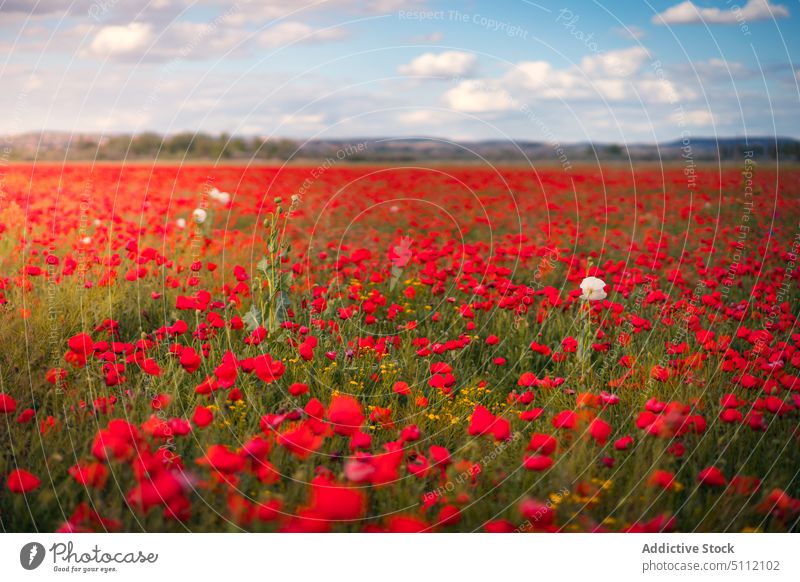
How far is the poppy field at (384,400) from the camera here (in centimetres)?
221

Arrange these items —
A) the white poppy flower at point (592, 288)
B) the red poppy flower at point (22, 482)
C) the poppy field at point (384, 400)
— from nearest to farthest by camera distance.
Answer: the red poppy flower at point (22, 482) < the poppy field at point (384, 400) < the white poppy flower at point (592, 288)

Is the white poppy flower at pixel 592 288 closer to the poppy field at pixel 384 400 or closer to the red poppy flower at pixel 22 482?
the poppy field at pixel 384 400

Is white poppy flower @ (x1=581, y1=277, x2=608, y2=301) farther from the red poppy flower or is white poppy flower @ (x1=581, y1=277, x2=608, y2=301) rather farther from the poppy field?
the red poppy flower

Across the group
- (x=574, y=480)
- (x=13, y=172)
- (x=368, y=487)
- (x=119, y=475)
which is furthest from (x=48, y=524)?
(x=13, y=172)

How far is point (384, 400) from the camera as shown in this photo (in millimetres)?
2959

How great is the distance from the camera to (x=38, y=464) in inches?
92.7

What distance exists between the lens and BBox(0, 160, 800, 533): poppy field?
2211 mm

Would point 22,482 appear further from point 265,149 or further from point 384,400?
point 265,149

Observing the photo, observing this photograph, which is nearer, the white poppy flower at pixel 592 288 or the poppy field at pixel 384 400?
the poppy field at pixel 384 400

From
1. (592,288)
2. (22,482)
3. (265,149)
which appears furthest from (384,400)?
(265,149)

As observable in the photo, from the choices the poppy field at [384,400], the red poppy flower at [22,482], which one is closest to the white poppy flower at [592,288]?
the poppy field at [384,400]

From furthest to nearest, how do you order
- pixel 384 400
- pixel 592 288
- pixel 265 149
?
pixel 265 149 → pixel 592 288 → pixel 384 400

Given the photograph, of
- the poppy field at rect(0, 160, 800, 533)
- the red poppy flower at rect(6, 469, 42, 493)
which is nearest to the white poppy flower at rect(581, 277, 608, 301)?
the poppy field at rect(0, 160, 800, 533)
